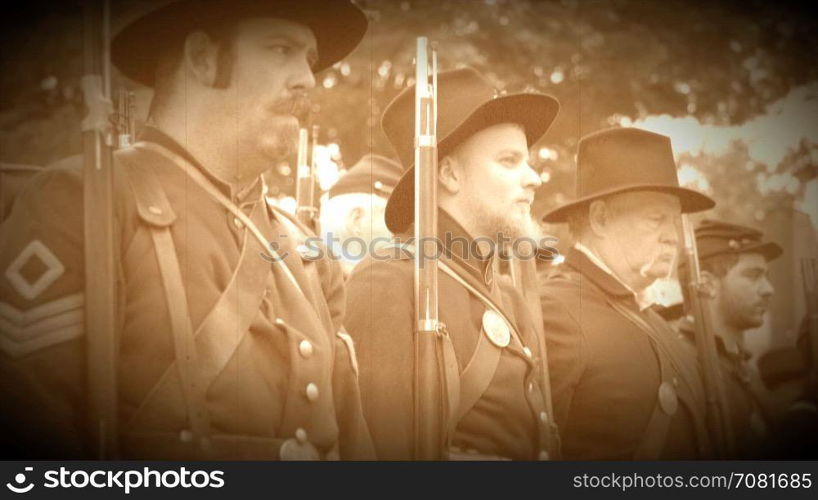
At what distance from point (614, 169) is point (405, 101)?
1.64 meters

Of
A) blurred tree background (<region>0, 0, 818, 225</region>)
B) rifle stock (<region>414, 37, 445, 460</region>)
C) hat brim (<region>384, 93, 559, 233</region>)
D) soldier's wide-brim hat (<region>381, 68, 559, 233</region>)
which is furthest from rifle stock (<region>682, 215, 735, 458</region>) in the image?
rifle stock (<region>414, 37, 445, 460</region>)

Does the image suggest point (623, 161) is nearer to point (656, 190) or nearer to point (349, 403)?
point (656, 190)

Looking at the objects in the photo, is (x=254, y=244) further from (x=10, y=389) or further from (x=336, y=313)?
(x=10, y=389)

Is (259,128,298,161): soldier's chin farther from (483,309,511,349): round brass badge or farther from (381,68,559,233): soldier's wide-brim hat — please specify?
(483,309,511,349): round brass badge

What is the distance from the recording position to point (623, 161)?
1116 cm

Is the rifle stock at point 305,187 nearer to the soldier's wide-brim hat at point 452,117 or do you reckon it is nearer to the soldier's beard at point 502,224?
the soldier's wide-brim hat at point 452,117

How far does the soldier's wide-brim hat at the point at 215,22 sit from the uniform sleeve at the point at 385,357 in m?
1.70

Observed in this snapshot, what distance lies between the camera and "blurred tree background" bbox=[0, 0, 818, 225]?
1057 cm

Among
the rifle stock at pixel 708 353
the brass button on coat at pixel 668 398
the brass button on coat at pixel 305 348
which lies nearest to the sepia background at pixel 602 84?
the rifle stock at pixel 708 353

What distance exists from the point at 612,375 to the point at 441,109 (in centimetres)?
225

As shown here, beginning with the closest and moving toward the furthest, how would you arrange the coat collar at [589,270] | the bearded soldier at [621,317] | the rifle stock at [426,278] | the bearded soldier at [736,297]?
1. the rifle stock at [426,278]
2. the bearded soldier at [621,317]
3. the coat collar at [589,270]
4. the bearded soldier at [736,297]

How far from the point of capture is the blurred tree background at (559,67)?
10.6 m

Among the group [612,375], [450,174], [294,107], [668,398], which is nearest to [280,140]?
[294,107]

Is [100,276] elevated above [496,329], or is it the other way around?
[100,276]
